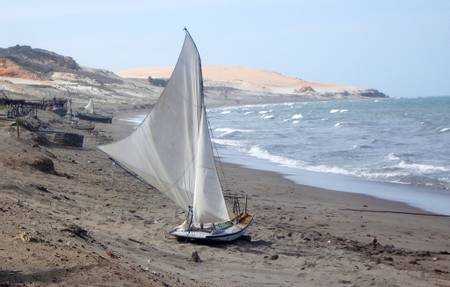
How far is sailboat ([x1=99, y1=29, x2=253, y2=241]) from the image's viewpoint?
12156mm

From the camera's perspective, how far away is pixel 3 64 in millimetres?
77938

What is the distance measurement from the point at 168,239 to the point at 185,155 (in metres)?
1.70

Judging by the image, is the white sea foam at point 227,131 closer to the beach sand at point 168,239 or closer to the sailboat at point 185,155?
the beach sand at point 168,239

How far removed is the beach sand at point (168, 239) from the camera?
305 inches

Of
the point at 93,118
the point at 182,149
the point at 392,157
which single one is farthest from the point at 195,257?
the point at 93,118

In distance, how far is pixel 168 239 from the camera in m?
11.8

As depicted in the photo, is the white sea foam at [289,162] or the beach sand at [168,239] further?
the white sea foam at [289,162]

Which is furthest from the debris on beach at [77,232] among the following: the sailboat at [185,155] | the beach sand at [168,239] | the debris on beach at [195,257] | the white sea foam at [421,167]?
the white sea foam at [421,167]

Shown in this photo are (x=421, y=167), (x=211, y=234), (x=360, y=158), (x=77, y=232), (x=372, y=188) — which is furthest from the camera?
(x=360, y=158)

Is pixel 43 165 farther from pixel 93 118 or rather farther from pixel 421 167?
pixel 93 118

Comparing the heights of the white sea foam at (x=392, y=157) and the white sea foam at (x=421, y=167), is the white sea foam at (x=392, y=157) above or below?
above

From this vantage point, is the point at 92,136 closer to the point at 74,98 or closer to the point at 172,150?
the point at 172,150

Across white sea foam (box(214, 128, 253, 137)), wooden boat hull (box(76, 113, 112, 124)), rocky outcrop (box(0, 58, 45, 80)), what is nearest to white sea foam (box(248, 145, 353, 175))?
white sea foam (box(214, 128, 253, 137))

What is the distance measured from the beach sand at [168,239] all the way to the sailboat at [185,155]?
60 centimetres
